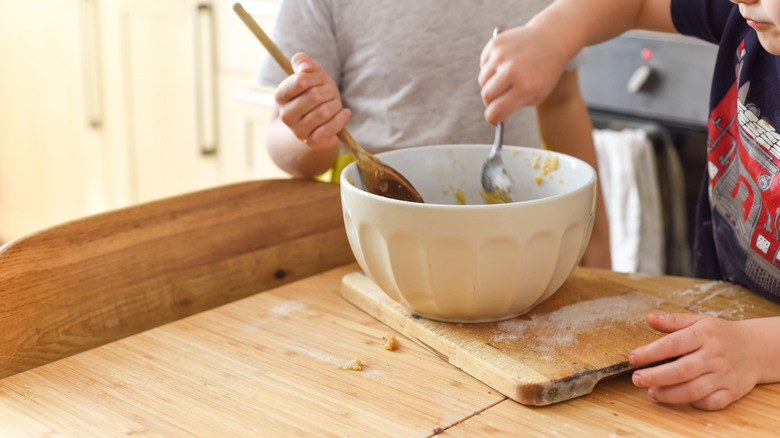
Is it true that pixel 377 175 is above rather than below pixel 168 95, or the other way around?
above

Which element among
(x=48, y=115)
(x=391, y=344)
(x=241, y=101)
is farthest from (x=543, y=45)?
(x=48, y=115)

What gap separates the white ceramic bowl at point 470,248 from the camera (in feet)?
1.88

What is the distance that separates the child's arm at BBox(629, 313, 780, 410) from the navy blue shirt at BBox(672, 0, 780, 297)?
0.43 ft

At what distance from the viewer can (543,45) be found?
736 millimetres

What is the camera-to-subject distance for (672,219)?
1494 mm

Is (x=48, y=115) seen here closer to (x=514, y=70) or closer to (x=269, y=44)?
(x=269, y=44)

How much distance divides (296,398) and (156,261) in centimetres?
25

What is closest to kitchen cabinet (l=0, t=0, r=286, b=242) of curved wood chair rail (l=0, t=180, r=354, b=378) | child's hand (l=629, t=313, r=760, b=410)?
curved wood chair rail (l=0, t=180, r=354, b=378)

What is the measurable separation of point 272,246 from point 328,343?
0.21 metres

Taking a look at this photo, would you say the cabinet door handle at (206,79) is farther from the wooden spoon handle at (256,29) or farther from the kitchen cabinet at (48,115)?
the wooden spoon handle at (256,29)

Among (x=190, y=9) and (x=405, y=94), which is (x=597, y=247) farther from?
(x=190, y=9)

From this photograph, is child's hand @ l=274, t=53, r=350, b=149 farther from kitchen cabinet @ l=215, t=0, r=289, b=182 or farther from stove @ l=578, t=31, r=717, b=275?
kitchen cabinet @ l=215, t=0, r=289, b=182

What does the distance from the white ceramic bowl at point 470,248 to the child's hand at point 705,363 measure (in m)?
0.10

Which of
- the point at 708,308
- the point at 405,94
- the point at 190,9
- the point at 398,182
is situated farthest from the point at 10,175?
the point at 708,308
